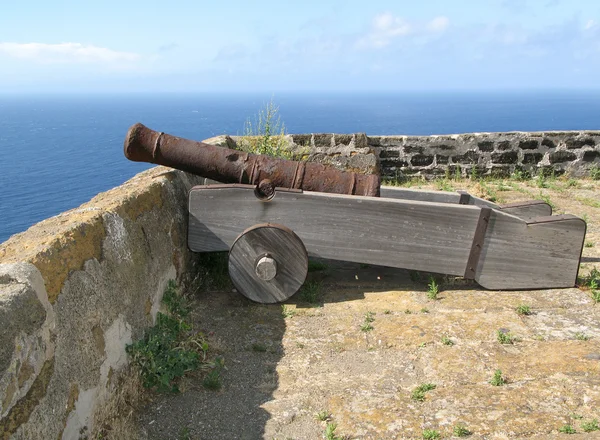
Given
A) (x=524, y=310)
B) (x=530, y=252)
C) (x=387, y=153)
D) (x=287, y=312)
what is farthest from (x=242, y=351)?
(x=387, y=153)

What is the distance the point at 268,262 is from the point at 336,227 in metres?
0.60

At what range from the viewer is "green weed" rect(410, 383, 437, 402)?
3.01 metres

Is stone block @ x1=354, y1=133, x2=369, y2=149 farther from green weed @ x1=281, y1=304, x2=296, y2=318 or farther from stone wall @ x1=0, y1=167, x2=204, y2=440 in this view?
stone wall @ x1=0, y1=167, x2=204, y2=440

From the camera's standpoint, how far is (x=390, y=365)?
344 centimetres

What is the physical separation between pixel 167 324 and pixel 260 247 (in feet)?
2.84

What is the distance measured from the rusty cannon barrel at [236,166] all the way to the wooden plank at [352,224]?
0.16 m

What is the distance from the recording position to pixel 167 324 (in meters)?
3.66

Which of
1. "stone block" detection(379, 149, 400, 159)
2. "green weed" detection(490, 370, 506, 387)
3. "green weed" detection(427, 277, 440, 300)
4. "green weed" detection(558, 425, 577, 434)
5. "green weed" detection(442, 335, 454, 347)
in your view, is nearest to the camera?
"green weed" detection(558, 425, 577, 434)

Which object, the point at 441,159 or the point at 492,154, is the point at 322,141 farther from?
the point at 492,154

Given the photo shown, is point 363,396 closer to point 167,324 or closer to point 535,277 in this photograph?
point 167,324

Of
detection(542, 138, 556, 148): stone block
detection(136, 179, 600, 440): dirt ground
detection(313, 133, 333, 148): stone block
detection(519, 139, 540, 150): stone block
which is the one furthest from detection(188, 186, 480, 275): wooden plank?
detection(542, 138, 556, 148): stone block

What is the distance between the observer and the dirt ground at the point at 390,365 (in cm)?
281

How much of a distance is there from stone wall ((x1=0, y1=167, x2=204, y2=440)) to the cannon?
1.59 feet

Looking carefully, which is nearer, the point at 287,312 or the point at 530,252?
the point at 287,312
